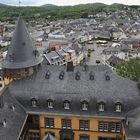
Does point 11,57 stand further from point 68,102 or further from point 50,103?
point 68,102

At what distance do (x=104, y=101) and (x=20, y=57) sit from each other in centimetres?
1789

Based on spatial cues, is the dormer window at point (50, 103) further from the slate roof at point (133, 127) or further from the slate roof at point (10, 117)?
the slate roof at point (133, 127)

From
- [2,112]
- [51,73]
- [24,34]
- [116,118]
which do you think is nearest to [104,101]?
[116,118]

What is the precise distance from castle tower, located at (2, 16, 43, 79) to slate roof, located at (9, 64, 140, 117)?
182 centimetres

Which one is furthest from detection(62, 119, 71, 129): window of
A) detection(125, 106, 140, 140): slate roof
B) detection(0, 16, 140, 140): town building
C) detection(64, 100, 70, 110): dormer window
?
detection(125, 106, 140, 140): slate roof

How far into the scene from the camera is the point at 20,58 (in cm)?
5675

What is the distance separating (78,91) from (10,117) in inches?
473

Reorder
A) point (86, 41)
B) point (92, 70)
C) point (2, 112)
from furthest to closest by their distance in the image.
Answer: point (86, 41) → point (92, 70) → point (2, 112)

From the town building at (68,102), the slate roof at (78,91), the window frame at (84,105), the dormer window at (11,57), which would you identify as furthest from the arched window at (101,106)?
the dormer window at (11,57)

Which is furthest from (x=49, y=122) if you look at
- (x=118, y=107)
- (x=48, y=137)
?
(x=118, y=107)

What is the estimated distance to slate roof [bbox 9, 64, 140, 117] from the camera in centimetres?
4994

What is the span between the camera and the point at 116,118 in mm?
49094

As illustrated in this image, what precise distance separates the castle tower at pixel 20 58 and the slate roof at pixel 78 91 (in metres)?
1.82

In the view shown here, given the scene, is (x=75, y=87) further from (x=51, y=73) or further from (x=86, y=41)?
(x=86, y=41)
